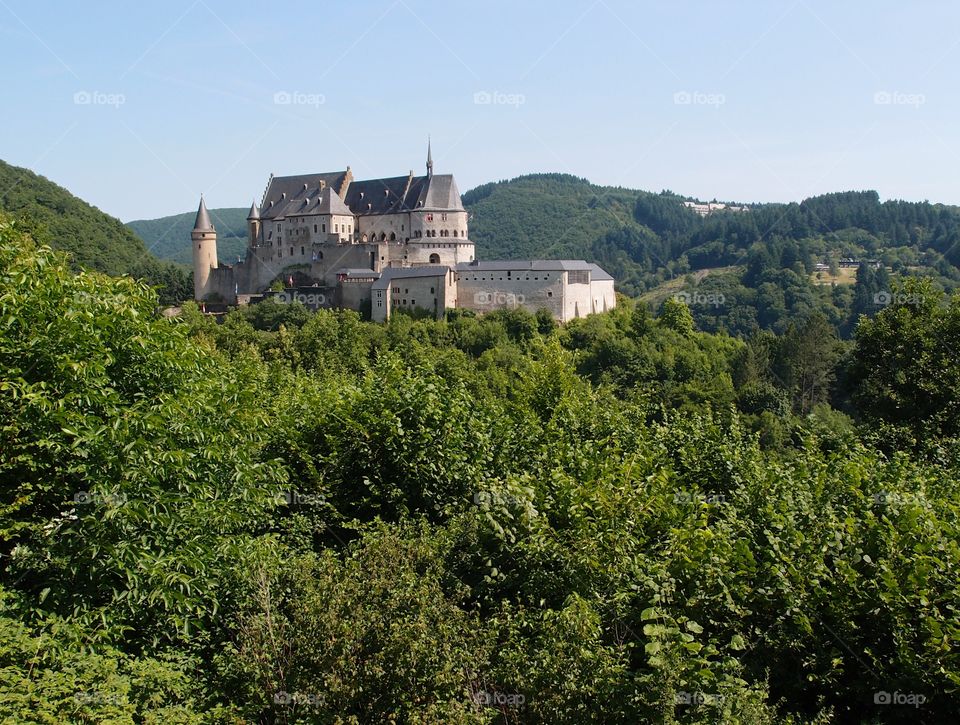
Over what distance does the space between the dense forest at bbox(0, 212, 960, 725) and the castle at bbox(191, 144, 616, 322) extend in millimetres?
60794

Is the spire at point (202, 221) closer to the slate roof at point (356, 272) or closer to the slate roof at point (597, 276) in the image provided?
the slate roof at point (356, 272)

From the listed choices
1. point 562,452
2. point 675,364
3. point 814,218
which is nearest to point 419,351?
point 675,364

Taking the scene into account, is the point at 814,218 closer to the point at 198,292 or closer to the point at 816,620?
the point at 198,292

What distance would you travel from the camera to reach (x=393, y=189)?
8969 cm

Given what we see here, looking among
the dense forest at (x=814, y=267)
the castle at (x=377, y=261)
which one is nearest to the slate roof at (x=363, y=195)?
the castle at (x=377, y=261)

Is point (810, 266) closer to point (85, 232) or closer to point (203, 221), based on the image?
point (203, 221)

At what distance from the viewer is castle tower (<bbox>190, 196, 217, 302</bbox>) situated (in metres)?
87.2

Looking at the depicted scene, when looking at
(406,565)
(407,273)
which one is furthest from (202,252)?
(406,565)

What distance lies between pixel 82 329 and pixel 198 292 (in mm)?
80031

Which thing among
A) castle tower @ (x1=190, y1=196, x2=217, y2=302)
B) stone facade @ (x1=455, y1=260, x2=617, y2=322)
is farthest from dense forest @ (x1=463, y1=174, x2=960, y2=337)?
castle tower @ (x1=190, y1=196, x2=217, y2=302)

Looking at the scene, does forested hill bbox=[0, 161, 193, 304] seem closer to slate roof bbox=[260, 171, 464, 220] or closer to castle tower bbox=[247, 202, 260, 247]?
castle tower bbox=[247, 202, 260, 247]

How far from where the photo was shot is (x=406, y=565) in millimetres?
10586

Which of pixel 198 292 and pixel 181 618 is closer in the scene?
pixel 181 618

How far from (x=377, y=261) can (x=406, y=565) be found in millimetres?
74293
